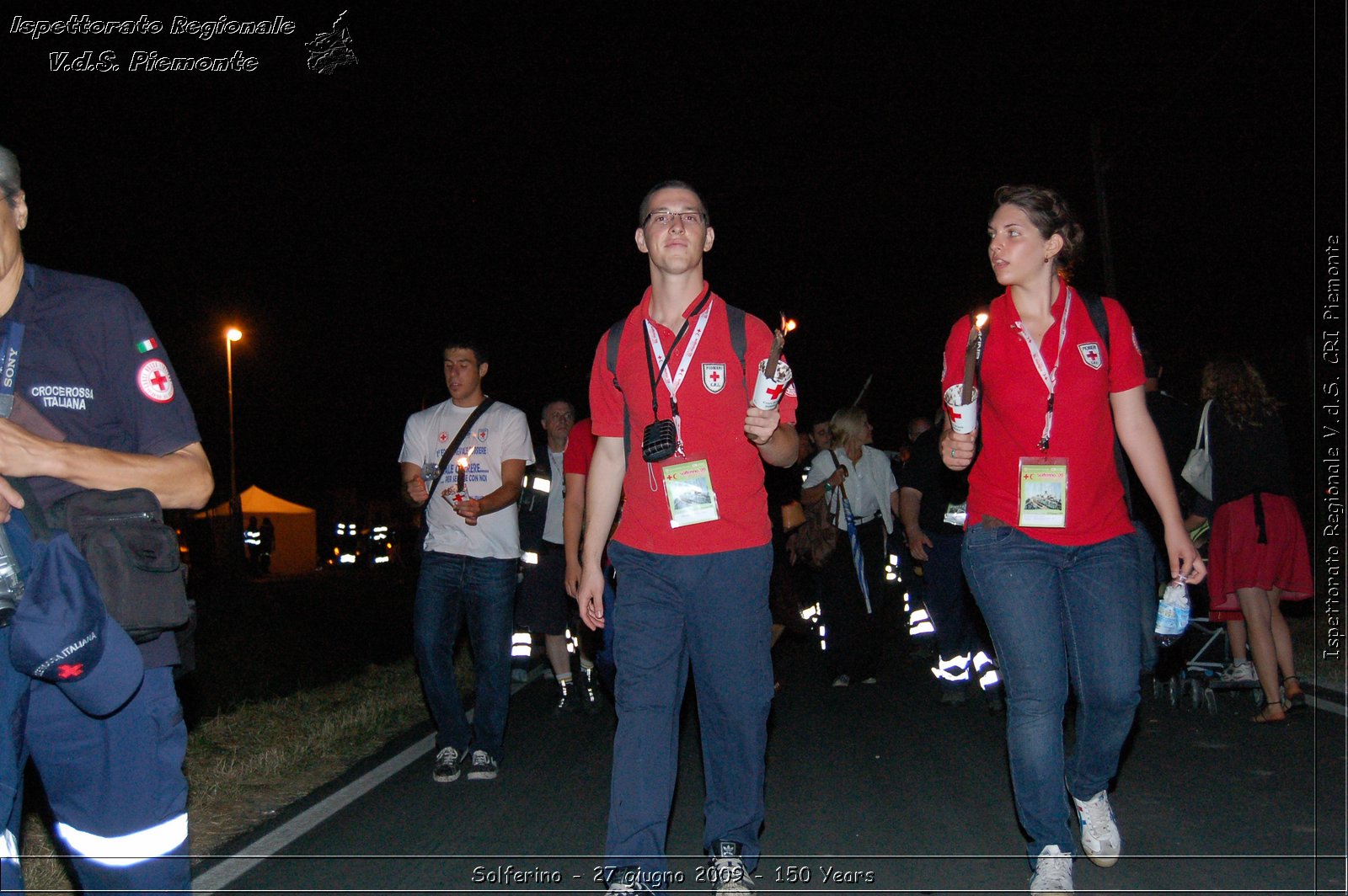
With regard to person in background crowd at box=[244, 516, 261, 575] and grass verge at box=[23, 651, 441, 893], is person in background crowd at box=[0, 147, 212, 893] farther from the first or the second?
person in background crowd at box=[244, 516, 261, 575]

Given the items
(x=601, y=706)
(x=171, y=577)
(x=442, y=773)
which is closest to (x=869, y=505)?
(x=601, y=706)

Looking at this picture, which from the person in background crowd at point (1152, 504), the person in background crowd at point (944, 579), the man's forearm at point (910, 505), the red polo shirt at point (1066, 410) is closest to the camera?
the red polo shirt at point (1066, 410)

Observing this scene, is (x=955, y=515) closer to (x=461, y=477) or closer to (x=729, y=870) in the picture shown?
(x=461, y=477)

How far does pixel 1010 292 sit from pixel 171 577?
10.7ft

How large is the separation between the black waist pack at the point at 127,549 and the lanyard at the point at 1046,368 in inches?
120

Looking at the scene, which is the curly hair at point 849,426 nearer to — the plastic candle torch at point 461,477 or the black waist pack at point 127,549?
the plastic candle torch at point 461,477

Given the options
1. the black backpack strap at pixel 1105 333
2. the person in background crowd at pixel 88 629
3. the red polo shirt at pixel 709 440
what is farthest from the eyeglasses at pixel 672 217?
the person in background crowd at pixel 88 629

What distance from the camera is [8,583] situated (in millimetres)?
2459

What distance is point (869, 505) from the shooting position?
1012 cm

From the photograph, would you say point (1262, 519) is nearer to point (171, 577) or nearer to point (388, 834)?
point (388, 834)

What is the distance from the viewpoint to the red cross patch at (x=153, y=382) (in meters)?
2.86

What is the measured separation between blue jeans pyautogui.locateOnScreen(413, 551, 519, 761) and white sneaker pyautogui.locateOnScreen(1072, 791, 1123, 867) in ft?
11.0

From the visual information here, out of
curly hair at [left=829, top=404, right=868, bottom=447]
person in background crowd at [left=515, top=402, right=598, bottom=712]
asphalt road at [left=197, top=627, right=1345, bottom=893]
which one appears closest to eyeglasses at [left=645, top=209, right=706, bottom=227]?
asphalt road at [left=197, top=627, right=1345, bottom=893]

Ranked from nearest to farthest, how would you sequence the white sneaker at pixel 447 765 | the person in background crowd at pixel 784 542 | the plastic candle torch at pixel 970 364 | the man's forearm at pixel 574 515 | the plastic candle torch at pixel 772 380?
the plastic candle torch at pixel 772 380, the plastic candle torch at pixel 970 364, the man's forearm at pixel 574 515, the white sneaker at pixel 447 765, the person in background crowd at pixel 784 542
